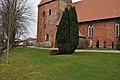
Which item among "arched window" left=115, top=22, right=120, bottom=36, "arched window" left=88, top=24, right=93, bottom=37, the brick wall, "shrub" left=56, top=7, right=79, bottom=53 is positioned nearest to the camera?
"shrub" left=56, top=7, right=79, bottom=53

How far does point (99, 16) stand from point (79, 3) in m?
8.35

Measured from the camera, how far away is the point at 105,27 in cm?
3056

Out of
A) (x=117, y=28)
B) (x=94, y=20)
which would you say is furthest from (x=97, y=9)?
(x=117, y=28)

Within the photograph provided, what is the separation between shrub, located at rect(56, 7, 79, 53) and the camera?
20.9m

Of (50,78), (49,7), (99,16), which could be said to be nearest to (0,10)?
(49,7)

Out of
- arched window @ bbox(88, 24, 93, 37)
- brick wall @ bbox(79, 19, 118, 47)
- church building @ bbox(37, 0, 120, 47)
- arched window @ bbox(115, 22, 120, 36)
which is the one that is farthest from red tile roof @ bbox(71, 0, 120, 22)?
arched window @ bbox(115, 22, 120, 36)

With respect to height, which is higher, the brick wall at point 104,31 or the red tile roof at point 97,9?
the red tile roof at point 97,9

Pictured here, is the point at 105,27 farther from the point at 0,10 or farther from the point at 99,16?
the point at 0,10

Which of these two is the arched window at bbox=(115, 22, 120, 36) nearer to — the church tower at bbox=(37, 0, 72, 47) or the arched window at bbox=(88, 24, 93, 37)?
the arched window at bbox=(88, 24, 93, 37)

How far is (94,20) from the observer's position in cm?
3164

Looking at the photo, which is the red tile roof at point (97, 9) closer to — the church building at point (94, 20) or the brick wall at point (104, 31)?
the church building at point (94, 20)

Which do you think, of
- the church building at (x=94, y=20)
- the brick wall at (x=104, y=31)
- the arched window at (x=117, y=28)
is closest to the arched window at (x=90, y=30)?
the church building at (x=94, y=20)

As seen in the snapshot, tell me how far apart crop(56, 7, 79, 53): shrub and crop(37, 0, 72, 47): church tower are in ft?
53.9

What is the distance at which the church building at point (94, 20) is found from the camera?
2970cm
